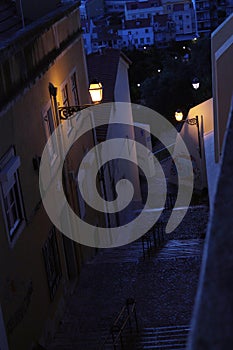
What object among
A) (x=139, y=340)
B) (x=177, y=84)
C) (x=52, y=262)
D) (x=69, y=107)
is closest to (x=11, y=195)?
(x=52, y=262)

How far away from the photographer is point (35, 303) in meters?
10.1

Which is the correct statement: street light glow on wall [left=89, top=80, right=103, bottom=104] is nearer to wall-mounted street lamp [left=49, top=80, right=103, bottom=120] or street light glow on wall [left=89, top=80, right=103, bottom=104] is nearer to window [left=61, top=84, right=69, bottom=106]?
wall-mounted street lamp [left=49, top=80, right=103, bottom=120]

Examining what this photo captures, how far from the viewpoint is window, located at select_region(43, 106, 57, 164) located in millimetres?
12086

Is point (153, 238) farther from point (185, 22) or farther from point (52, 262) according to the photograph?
point (185, 22)

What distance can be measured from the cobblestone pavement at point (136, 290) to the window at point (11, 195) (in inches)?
79.2

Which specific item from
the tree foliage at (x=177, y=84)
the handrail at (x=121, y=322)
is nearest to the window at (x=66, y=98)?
the handrail at (x=121, y=322)

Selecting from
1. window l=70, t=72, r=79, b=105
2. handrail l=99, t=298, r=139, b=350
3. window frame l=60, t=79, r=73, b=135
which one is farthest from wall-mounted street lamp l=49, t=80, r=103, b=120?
handrail l=99, t=298, r=139, b=350

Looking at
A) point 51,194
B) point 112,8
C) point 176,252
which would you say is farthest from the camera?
point 112,8

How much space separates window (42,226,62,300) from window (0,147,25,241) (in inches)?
56.6

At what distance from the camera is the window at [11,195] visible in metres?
8.88

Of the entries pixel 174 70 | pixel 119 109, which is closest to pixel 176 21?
pixel 174 70

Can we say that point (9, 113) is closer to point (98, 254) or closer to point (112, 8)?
point (98, 254)

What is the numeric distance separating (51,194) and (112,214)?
Answer: 7.58m

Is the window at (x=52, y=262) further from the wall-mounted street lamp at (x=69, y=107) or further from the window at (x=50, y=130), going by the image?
the wall-mounted street lamp at (x=69, y=107)
